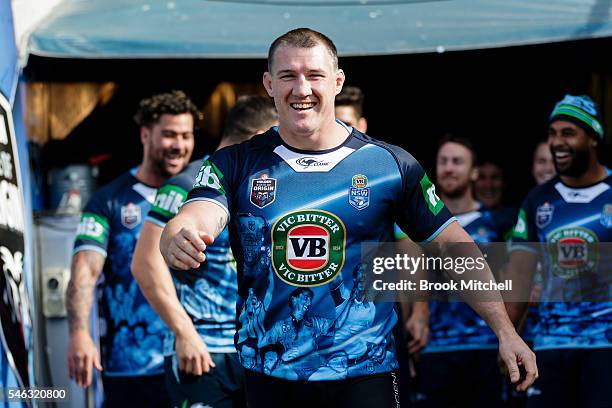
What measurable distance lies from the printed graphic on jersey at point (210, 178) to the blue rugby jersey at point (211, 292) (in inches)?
55.3

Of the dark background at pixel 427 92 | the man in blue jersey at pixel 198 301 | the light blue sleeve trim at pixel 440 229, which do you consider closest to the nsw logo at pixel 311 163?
the light blue sleeve trim at pixel 440 229

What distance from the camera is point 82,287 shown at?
643 cm

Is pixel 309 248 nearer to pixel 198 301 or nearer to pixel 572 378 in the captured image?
pixel 198 301

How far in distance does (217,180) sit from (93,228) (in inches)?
107

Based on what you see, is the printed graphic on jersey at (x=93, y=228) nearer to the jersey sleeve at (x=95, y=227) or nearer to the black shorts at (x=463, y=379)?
the jersey sleeve at (x=95, y=227)

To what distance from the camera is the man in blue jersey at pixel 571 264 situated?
20.0 feet

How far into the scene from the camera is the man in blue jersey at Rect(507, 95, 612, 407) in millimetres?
6090

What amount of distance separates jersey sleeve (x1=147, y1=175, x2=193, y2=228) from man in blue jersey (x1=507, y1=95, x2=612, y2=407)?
7.00 feet

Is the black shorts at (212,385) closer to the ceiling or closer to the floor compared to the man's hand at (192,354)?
closer to the floor

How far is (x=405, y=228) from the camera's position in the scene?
4.26 m

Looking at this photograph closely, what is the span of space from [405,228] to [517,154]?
5.76m

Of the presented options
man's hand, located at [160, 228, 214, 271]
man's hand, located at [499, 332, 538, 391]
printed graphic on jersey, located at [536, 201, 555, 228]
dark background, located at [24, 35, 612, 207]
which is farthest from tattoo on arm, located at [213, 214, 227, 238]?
dark background, located at [24, 35, 612, 207]

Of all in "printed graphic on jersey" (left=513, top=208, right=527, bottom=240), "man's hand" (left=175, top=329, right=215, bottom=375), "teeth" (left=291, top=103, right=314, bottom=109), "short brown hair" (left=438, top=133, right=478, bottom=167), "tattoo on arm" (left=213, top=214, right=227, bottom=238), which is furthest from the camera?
"short brown hair" (left=438, top=133, right=478, bottom=167)

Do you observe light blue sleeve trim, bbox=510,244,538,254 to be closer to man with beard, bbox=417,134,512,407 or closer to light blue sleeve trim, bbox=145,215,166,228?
man with beard, bbox=417,134,512,407
